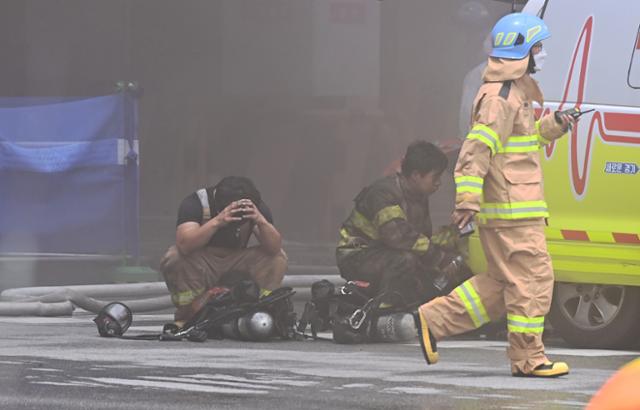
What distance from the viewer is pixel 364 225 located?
9.96m

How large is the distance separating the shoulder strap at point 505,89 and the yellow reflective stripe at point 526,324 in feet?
3.06

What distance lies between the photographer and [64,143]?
43.7ft

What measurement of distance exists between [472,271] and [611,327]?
0.93 m

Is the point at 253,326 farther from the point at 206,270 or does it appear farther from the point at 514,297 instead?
the point at 514,297

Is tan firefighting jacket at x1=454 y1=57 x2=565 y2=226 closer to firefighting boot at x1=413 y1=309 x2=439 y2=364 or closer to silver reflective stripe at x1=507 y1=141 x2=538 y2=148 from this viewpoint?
silver reflective stripe at x1=507 y1=141 x2=538 y2=148

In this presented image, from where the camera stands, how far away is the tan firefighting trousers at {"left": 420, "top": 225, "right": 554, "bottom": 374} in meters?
7.95

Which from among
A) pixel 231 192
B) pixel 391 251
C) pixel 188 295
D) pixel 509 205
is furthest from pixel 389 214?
pixel 509 205

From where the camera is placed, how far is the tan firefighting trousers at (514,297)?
7.95 metres

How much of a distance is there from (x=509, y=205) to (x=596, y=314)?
1575 mm

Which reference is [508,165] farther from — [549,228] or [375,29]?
[375,29]

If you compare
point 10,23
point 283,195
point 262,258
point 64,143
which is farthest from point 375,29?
point 262,258

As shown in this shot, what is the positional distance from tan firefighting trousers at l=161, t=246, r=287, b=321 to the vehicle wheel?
1513 millimetres

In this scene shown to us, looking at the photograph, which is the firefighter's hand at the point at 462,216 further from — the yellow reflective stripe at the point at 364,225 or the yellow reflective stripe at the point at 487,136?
the yellow reflective stripe at the point at 364,225

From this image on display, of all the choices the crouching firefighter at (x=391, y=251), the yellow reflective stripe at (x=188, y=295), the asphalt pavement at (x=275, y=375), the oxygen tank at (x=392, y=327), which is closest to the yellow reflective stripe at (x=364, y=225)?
the crouching firefighter at (x=391, y=251)
